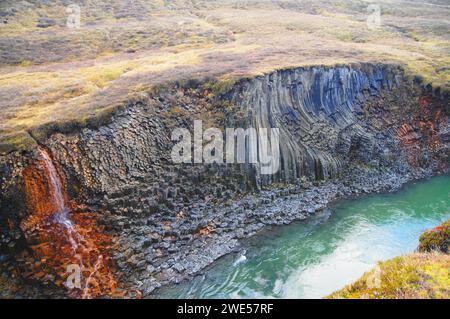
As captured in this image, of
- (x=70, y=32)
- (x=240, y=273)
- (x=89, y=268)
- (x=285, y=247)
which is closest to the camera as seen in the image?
(x=89, y=268)

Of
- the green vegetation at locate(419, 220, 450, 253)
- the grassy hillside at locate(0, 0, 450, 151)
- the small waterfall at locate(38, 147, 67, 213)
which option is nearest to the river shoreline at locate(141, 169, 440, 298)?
the small waterfall at locate(38, 147, 67, 213)

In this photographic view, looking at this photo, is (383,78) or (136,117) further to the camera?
(383,78)

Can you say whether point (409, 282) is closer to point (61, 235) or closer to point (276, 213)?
point (276, 213)

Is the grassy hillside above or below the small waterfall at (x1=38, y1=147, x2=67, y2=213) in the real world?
above

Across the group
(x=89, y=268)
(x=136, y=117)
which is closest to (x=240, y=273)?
(x=89, y=268)

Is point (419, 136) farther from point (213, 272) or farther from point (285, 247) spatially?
point (213, 272)

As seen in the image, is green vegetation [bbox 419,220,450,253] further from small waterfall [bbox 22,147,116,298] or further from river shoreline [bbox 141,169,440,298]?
small waterfall [bbox 22,147,116,298]
